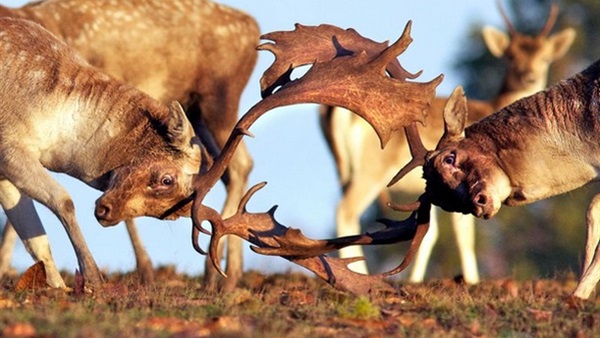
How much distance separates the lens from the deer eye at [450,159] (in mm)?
9836

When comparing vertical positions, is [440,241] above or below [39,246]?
above

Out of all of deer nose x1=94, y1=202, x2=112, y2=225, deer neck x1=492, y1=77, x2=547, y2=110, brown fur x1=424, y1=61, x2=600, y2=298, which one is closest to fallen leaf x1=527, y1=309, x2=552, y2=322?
brown fur x1=424, y1=61, x2=600, y2=298

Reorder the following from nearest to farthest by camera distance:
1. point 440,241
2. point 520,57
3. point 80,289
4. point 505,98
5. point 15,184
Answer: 1. point 80,289
2. point 15,184
3. point 505,98
4. point 520,57
5. point 440,241

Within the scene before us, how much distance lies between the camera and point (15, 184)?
1039cm

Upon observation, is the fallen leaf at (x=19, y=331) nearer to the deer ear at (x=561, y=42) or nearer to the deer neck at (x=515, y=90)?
the deer neck at (x=515, y=90)

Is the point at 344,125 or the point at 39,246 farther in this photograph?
the point at 344,125

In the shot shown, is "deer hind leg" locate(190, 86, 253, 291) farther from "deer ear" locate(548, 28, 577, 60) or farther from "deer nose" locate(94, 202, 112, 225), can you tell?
"deer ear" locate(548, 28, 577, 60)

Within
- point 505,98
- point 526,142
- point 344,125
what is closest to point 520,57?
point 505,98

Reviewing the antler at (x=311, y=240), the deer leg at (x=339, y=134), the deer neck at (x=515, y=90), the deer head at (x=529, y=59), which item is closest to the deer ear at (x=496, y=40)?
the deer head at (x=529, y=59)

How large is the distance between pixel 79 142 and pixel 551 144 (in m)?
3.16

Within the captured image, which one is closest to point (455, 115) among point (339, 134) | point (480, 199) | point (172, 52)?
point (480, 199)

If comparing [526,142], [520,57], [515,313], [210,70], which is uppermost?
[520,57]

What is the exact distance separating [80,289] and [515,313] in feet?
8.71

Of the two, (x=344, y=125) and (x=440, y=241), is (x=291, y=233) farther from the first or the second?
(x=440, y=241)
